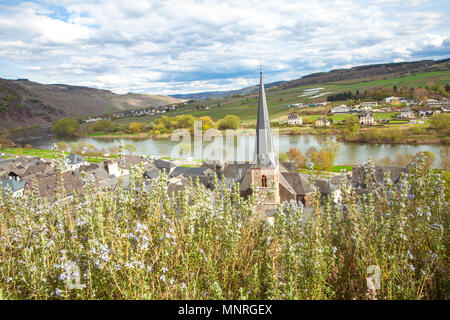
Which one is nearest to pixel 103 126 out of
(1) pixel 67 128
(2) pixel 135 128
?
(1) pixel 67 128

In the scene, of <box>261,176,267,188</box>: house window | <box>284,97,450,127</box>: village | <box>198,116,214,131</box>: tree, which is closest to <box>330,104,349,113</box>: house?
<box>284,97,450,127</box>: village

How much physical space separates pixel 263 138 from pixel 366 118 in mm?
50309

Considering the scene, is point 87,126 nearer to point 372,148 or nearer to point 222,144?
point 222,144

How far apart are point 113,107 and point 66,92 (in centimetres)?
3194

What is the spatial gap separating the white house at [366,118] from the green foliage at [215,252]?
59369 millimetres

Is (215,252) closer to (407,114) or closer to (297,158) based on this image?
(297,158)

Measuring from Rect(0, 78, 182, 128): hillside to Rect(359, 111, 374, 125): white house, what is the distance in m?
127

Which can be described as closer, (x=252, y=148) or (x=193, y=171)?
(x=193, y=171)

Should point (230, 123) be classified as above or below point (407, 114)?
below

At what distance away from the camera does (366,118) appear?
57.9m

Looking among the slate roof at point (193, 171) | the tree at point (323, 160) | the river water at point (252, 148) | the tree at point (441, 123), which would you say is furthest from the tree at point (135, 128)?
the tree at point (441, 123)

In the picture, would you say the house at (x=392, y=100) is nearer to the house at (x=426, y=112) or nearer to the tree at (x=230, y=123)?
the house at (x=426, y=112)

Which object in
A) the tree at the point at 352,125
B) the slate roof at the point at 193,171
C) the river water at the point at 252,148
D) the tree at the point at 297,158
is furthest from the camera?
the tree at the point at 352,125

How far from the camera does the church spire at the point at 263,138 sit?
15477 millimetres
